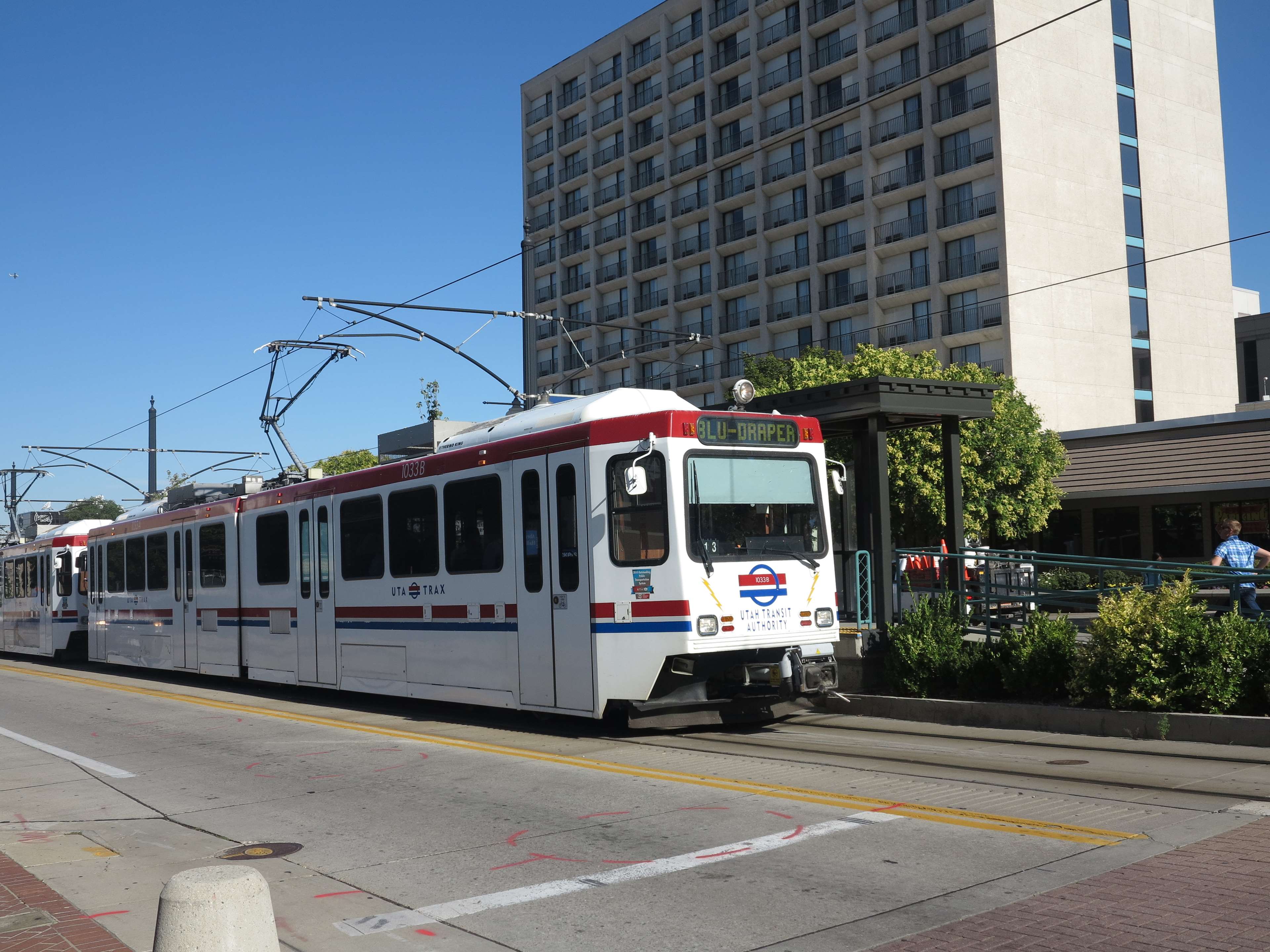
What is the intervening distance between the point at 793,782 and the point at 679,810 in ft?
4.23

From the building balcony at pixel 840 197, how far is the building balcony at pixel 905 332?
234 inches

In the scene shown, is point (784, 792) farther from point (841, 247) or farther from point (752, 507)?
point (841, 247)

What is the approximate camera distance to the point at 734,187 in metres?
60.0

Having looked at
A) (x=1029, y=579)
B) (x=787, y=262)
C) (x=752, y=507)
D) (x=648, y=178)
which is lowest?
(x=1029, y=579)

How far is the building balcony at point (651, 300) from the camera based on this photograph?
6425 cm

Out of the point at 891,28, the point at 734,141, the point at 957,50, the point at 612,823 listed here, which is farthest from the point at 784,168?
the point at 612,823

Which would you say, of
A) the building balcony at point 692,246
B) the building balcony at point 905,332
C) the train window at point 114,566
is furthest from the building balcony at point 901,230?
the train window at point 114,566

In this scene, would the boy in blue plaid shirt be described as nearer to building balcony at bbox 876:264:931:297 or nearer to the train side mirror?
the train side mirror

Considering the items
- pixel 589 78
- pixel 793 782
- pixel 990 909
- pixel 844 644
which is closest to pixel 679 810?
pixel 793 782

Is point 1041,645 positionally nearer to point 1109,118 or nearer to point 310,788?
point 310,788

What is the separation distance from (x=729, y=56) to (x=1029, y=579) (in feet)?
166

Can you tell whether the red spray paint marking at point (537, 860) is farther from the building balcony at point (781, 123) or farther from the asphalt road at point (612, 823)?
the building balcony at point (781, 123)

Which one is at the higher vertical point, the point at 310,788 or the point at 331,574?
the point at 331,574

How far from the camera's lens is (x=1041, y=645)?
40.3 feet
